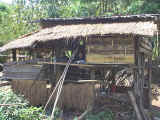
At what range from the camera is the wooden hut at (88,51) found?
732 centimetres

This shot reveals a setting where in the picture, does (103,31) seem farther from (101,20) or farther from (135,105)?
(135,105)

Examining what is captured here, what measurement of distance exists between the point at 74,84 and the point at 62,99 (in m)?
0.86

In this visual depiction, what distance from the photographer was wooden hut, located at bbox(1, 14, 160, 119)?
7.32m

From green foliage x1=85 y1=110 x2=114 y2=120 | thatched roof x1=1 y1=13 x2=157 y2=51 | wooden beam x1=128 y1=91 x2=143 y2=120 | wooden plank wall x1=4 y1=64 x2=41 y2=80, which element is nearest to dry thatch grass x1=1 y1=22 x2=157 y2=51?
thatched roof x1=1 y1=13 x2=157 y2=51

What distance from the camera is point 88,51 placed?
7.94m

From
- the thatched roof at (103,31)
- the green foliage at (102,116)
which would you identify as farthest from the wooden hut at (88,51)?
the green foliage at (102,116)

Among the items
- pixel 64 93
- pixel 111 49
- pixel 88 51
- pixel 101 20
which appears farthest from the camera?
pixel 101 20

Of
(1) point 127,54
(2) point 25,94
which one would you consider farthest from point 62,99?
(1) point 127,54

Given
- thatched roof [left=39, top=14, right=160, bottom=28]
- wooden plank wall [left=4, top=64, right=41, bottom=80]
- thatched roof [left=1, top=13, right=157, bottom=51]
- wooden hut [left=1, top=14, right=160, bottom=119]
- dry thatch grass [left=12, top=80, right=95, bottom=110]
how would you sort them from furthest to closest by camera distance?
wooden plank wall [left=4, top=64, right=41, bottom=80] < dry thatch grass [left=12, top=80, right=95, bottom=110] < thatched roof [left=39, top=14, right=160, bottom=28] < wooden hut [left=1, top=14, right=160, bottom=119] < thatched roof [left=1, top=13, right=157, bottom=51]

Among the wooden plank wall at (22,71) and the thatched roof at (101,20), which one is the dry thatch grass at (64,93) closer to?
the wooden plank wall at (22,71)

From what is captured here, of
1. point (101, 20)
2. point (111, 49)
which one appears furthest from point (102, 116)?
point (101, 20)

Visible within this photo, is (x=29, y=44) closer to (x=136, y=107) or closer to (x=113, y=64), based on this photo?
(x=113, y=64)

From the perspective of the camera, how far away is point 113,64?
7445 millimetres

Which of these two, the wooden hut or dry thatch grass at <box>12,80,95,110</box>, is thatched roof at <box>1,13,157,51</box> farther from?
dry thatch grass at <box>12,80,95,110</box>
